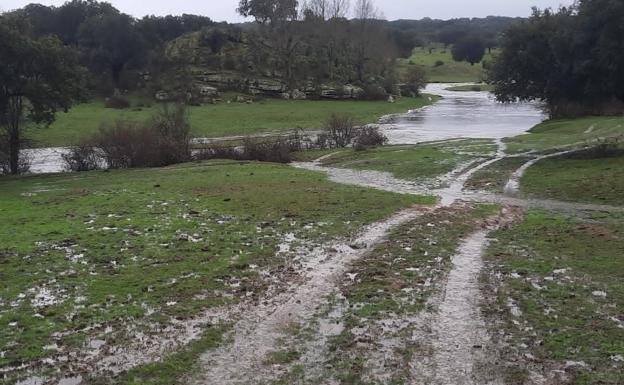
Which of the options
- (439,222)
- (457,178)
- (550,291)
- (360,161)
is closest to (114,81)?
(360,161)

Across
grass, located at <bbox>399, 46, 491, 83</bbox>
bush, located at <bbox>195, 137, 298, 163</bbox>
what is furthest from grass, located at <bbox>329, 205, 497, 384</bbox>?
grass, located at <bbox>399, 46, 491, 83</bbox>

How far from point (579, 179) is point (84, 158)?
3220 cm

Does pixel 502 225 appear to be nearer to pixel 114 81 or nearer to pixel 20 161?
pixel 20 161

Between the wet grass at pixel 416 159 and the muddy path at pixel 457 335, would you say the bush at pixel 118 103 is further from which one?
the muddy path at pixel 457 335

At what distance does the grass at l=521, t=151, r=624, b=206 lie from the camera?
2301 cm

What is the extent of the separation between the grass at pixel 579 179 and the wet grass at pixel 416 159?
16.5ft

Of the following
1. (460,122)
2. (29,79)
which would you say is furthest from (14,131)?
(460,122)

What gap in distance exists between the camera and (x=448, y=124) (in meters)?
70.8

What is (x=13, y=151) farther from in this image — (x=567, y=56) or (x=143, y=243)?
(x=567, y=56)

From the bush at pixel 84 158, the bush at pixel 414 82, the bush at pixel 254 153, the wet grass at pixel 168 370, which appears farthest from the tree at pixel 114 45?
the wet grass at pixel 168 370

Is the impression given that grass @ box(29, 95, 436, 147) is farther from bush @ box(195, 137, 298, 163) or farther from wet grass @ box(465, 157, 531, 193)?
wet grass @ box(465, 157, 531, 193)

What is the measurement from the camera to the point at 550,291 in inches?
472

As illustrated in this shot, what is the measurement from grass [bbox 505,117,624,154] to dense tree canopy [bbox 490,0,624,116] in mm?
2960

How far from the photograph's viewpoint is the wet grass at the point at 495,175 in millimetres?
26469
